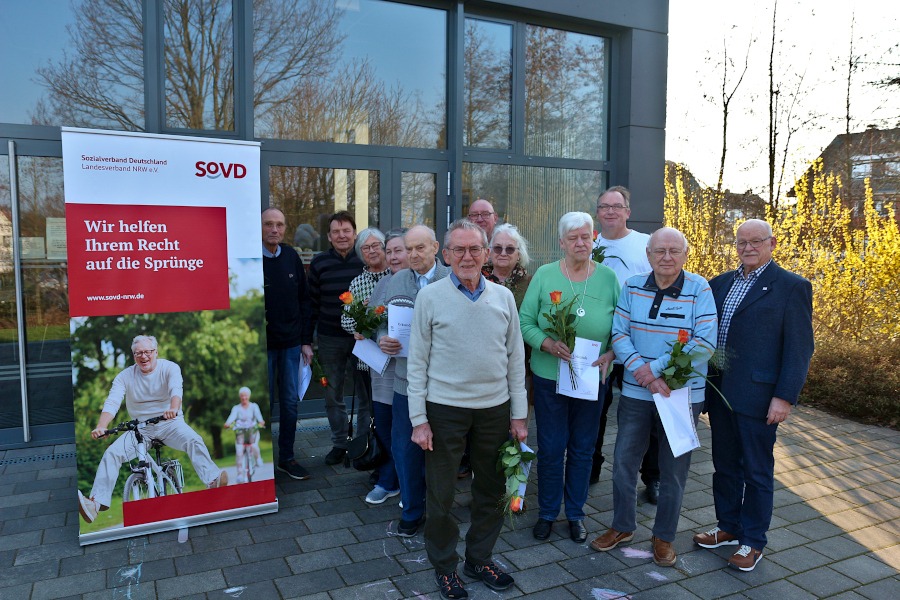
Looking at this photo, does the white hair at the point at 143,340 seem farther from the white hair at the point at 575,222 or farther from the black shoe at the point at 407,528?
the white hair at the point at 575,222

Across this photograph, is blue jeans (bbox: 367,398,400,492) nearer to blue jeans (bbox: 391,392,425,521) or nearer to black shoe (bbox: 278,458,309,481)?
blue jeans (bbox: 391,392,425,521)

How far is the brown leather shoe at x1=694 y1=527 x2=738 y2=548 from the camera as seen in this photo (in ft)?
12.4

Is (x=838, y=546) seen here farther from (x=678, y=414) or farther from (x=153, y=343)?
(x=153, y=343)

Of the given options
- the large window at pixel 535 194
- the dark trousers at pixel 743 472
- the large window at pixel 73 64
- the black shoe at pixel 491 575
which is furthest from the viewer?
the large window at pixel 535 194

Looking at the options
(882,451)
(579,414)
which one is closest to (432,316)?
(579,414)

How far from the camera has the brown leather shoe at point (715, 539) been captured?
A: 3779mm

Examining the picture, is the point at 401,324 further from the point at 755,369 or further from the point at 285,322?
the point at 755,369

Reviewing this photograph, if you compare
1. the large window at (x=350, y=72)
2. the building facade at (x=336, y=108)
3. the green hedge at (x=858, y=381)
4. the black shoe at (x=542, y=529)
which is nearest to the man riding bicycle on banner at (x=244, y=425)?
the black shoe at (x=542, y=529)

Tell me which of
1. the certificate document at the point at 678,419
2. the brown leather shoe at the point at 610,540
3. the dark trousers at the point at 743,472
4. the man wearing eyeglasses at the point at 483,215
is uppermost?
the man wearing eyeglasses at the point at 483,215

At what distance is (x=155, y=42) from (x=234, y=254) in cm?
277

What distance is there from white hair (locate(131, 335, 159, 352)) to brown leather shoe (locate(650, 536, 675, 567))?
10.4ft

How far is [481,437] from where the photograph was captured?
320 centimetres

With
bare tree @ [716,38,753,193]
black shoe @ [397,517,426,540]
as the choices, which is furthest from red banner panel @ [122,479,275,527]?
bare tree @ [716,38,753,193]

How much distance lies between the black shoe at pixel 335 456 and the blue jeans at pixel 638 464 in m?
2.36
